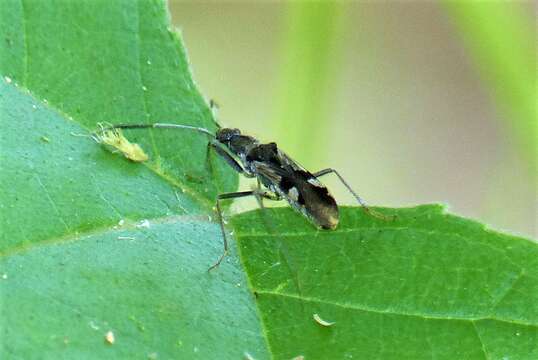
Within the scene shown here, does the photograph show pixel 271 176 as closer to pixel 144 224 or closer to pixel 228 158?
pixel 228 158

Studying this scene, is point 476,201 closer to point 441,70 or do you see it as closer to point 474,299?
point 441,70

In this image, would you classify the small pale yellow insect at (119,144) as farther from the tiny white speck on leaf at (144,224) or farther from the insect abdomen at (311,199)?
the insect abdomen at (311,199)

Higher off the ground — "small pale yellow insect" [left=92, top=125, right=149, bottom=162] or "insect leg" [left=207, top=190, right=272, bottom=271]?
"small pale yellow insect" [left=92, top=125, right=149, bottom=162]

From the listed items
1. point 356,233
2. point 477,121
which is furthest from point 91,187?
point 477,121

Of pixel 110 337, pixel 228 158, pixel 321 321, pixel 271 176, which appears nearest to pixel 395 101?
pixel 271 176

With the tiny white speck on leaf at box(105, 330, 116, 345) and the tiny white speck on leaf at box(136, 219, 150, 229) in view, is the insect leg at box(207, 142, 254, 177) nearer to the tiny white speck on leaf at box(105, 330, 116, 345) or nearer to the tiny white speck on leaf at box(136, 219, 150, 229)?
the tiny white speck on leaf at box(136, 219, 150, 229)

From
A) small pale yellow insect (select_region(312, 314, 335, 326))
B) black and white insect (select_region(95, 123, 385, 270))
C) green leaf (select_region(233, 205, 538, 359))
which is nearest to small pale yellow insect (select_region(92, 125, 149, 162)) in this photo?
black and white insect (select_region(95, 123, 385, 270))

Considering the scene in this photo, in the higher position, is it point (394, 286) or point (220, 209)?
point (220, 209)
